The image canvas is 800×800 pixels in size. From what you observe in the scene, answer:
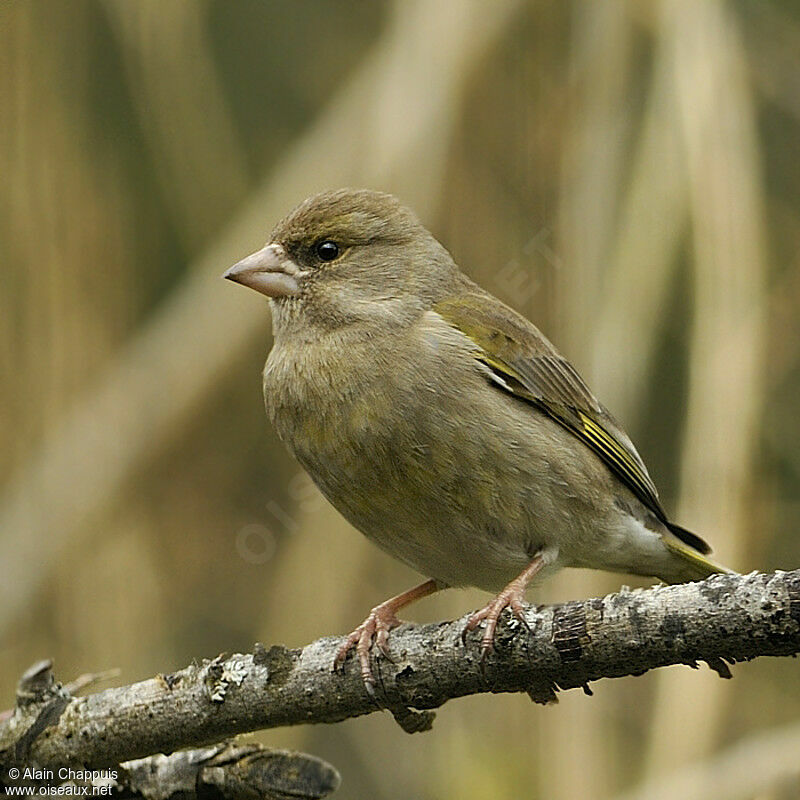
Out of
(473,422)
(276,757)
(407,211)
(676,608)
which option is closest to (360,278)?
(407,211)

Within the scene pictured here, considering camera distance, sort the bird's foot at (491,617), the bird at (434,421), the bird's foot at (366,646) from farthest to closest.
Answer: the bird at (434,421), the bird's foot at (366,646), the bird's foot at (491,617)

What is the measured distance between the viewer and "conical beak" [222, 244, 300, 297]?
14.6 feet

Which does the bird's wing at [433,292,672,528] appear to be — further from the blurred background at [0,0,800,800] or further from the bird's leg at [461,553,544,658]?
the bird's leg at [461,553,544,658]

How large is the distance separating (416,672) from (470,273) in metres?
2.45

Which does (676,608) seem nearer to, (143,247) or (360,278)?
(360,278)

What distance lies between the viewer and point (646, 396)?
5.19 meters

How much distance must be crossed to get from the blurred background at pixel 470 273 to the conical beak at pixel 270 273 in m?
0.83

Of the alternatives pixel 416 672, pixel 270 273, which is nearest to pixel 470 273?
pixel 270 273

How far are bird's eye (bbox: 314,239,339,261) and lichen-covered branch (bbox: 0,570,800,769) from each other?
1471 mm

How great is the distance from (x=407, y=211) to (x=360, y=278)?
36 cm

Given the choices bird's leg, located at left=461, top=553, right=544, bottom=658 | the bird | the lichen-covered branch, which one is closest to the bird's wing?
the bird

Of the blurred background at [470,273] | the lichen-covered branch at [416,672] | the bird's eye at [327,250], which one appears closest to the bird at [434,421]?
the bird's eye at [327,250]

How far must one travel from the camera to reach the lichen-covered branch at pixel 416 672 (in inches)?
111

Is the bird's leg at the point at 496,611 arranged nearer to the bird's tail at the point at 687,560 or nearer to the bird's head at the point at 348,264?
the bird's tail at the point at 687,560
